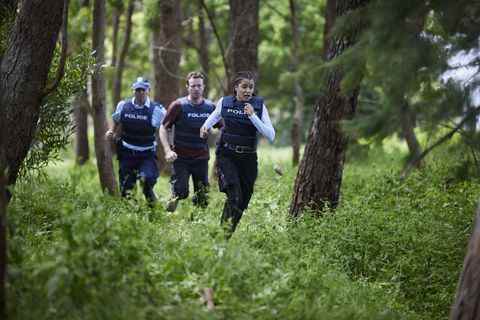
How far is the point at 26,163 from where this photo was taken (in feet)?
34.1

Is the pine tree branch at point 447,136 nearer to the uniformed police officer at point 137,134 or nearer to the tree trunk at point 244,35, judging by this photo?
the uniformed police officer at point 137,134

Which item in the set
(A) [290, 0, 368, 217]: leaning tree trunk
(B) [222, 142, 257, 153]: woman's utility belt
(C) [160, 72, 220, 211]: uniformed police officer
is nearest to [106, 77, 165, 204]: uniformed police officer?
(C) [160, 72, 220, 211]: uniformed police officer

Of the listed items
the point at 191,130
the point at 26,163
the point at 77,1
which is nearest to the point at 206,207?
the point at 191,130

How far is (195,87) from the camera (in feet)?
33.6

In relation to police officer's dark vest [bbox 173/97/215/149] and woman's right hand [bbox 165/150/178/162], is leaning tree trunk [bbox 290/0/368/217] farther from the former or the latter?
woman's right hand [bbox 165/150/178/162]

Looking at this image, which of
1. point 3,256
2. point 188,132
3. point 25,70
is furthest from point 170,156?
point 3,256

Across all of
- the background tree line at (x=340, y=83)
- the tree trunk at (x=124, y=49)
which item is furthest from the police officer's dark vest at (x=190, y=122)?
the tree trunk at (x=124, y=49)

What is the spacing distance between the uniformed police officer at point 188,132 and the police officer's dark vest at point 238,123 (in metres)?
1.25

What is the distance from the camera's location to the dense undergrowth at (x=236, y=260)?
18.1 feet

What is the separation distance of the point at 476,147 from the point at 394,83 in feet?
3.05

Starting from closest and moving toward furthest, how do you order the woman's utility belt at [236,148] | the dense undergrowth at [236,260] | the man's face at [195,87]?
1. the dense undergrowth at [236,260]
2. the woman's utility belt at [236,148]
3. the man's face at [195,87]

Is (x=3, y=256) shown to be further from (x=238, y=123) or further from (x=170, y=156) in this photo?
(x=170, y=156)

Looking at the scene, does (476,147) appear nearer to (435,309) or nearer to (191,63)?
(435,309)

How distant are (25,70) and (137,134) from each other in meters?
3.20
